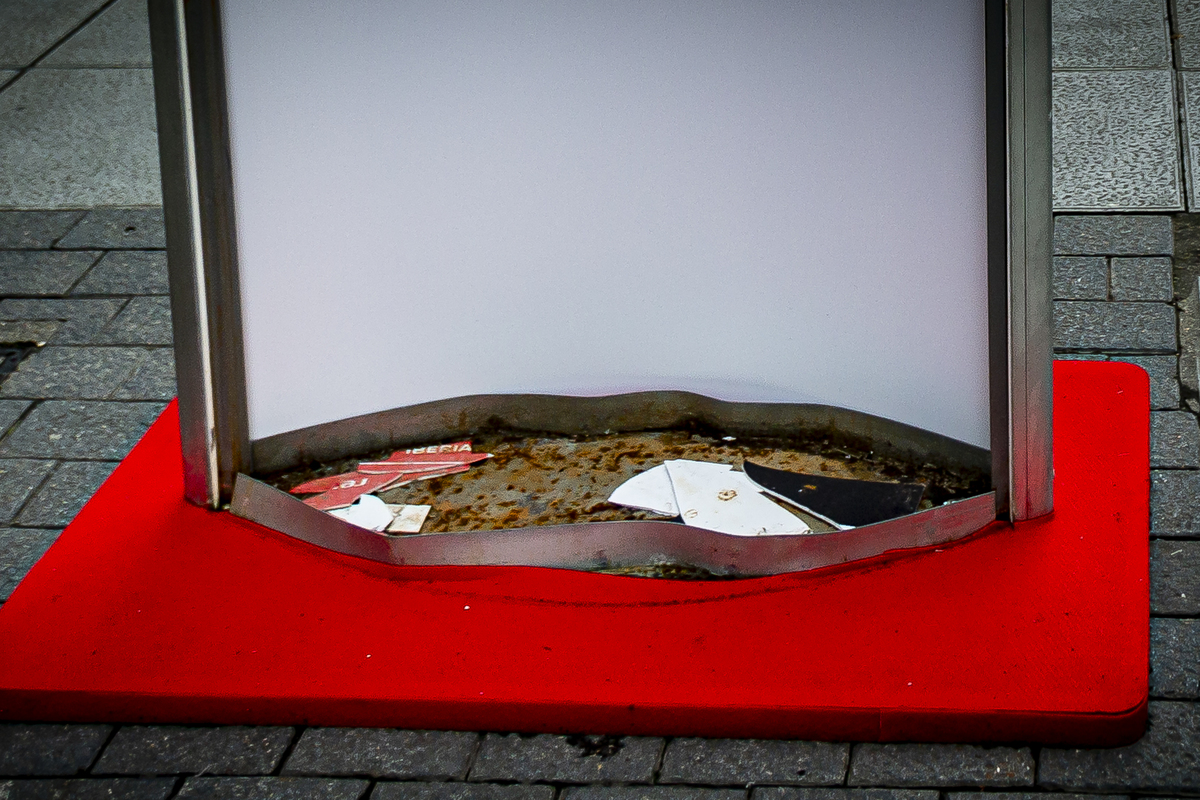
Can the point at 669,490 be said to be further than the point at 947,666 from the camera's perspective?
Yes

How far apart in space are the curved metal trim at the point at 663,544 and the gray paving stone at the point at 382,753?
0.47 meters

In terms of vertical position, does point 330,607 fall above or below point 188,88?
below

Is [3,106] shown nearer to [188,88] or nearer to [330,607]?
[188,88]

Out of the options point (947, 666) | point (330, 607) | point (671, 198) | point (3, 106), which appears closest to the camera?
point (947, 666)

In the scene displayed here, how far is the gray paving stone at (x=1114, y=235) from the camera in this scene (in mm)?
3891

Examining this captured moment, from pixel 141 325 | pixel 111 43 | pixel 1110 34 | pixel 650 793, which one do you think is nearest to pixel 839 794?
pixel 650 793

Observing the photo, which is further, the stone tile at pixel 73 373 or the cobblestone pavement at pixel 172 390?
the stone tile at pixel 73 373

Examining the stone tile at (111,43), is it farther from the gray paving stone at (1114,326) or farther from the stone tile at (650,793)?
the stone tile at (650,793)

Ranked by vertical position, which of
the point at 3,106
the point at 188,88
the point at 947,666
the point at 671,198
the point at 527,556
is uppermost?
the point at 3,106

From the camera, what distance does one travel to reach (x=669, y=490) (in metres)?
2.85

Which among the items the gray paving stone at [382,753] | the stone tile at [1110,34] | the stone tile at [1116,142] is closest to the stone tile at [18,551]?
the gray paving stone at [382,753]

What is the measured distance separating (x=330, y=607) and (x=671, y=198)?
109 centimetres

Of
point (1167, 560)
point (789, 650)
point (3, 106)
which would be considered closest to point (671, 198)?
point (789, 650)

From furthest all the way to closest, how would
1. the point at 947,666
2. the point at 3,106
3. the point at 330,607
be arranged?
the point at 3,106 → the point at 330,607 → the point at 947,666
